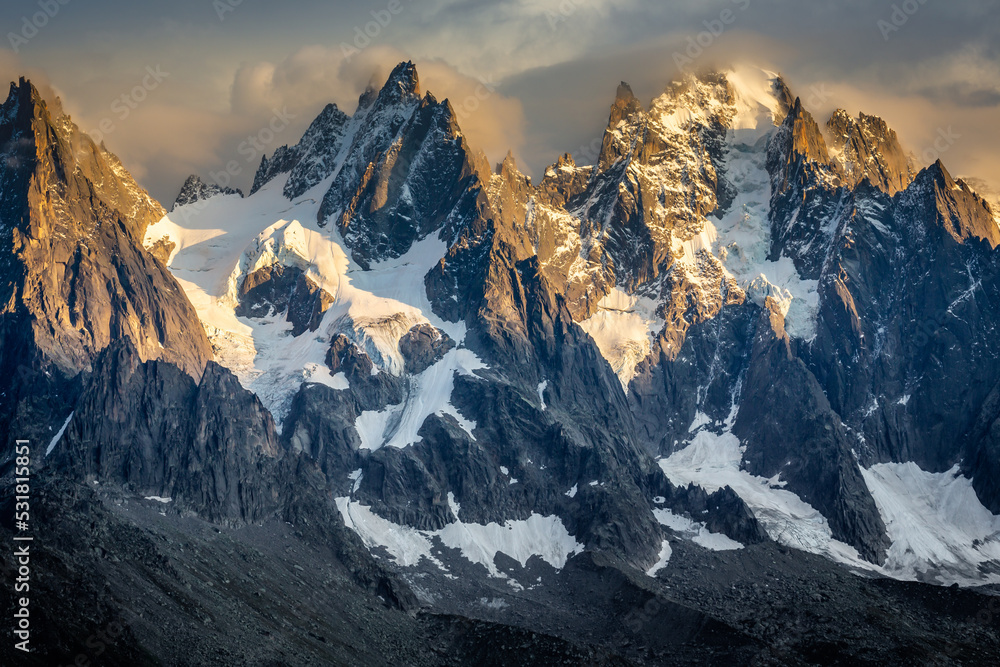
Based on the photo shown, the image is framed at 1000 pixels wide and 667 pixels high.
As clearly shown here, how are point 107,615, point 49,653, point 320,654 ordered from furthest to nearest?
point 320,654
point 107,615
point 49,653

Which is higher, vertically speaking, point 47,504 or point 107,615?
point 47,504

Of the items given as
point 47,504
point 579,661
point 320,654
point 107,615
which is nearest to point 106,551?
point 47,504

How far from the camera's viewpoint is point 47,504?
19288cm

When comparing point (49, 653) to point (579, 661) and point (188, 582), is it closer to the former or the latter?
point (188, 582)

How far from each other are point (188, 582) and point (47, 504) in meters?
26.6

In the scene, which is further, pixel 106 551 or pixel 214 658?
pixel 106 551

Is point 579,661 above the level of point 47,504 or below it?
below

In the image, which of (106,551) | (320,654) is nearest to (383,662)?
(320,654)

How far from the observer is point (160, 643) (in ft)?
544

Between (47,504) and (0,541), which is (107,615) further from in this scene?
(47,504)

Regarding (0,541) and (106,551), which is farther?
(106,551)

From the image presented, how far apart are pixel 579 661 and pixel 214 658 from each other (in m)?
64.1

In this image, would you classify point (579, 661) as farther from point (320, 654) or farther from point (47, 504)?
point (47, 504)

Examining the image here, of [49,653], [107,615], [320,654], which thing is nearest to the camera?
[49,653]
